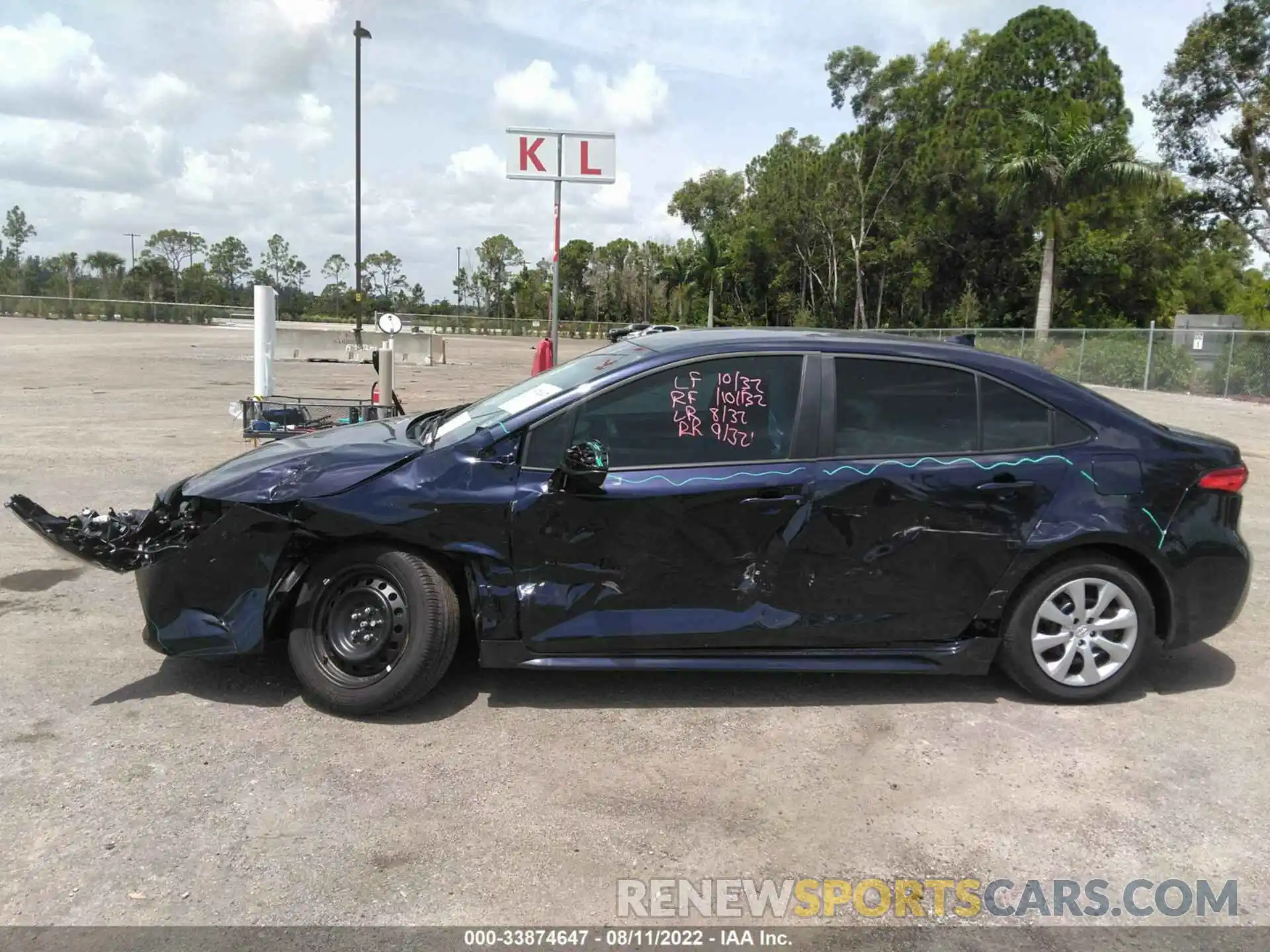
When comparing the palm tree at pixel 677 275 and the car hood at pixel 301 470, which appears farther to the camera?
the palm tree at pixel 677 275

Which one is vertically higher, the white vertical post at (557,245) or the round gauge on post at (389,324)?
the white vertical post at (557,245)

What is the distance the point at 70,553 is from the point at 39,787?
3.17ft

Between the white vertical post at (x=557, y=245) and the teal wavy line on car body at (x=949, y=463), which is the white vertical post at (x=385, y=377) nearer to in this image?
the white vertical post at (x=557, y=245)

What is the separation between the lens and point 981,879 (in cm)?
296

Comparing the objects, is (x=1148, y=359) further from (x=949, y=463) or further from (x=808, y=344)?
(x=808, y=344)

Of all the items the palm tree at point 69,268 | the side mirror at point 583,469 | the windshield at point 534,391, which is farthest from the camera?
the palm tree at point 69,268

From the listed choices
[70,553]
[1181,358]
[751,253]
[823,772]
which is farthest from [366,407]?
[751,253]

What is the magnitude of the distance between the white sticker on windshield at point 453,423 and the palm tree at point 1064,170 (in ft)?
92.1

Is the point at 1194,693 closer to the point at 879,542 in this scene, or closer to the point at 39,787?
the point at 879,542

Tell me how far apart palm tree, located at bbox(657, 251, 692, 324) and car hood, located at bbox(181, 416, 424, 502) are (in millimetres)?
56177

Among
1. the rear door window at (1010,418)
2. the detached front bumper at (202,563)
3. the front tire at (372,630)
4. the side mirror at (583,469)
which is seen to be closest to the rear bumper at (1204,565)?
the rear door window at (1010,418)

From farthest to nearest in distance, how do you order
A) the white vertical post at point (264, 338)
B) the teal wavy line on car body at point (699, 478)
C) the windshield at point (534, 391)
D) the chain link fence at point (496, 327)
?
the chain link fence at point (496, 327) → the white vertical post at point (264, 338) → the windshield at point (534, 391) → the teal wavy line on car body at point (699, 478)

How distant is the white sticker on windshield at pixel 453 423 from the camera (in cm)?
430

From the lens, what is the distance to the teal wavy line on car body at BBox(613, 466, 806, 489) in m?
3.88
